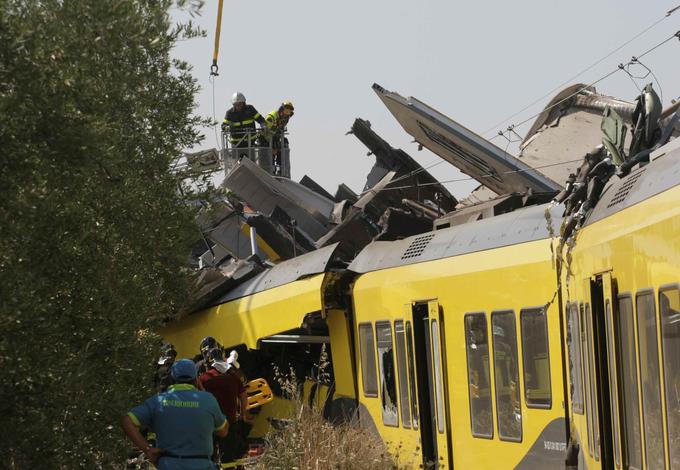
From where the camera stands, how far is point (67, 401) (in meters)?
8.93

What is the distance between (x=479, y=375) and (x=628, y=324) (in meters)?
4.55

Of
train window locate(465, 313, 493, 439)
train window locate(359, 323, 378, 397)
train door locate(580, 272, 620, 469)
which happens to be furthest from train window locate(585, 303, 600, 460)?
train window locate(359, 323, 378, 397)

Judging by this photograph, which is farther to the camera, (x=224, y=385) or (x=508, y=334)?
(x=224, y=385)

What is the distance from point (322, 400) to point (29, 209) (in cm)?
1029

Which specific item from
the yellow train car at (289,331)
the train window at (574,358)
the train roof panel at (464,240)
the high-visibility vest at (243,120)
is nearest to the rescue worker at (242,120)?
the high-visibility vest at (243,120)

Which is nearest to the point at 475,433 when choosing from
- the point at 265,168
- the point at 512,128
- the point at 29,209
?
the point at 29,209

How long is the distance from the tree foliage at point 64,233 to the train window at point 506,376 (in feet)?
9.51

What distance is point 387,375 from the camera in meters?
15.7

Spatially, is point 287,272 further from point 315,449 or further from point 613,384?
point 613,384

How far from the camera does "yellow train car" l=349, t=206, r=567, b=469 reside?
39.2ft

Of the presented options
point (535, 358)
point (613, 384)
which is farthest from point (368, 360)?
point (613, 384)

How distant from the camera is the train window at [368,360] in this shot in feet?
53.6

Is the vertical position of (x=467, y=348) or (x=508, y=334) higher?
(x=508, y=334)

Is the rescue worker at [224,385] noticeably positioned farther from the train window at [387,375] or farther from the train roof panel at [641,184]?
the train roof panel at [641,184]
